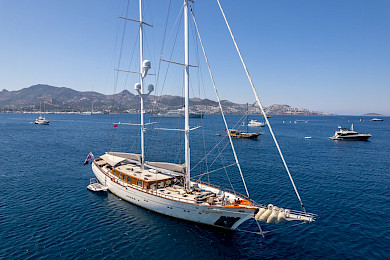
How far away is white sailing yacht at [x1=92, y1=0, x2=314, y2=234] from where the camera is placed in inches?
821

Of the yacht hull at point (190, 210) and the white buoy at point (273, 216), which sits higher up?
the white buoy at point (273, 216)

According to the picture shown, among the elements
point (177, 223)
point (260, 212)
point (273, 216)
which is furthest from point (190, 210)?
point (273, 216)

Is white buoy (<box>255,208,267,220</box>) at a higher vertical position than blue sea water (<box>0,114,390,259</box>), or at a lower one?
higher

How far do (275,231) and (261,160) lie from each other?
34415mm

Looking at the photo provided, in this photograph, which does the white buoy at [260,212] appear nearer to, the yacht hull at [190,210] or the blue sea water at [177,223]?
the yacht hull at [190,210]

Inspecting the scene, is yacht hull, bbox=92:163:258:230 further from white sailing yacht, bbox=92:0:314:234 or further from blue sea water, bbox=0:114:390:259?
blue sea water, bbox=0:114:390:259

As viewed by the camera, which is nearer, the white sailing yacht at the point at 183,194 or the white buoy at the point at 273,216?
the white buoy at the point at 273,216

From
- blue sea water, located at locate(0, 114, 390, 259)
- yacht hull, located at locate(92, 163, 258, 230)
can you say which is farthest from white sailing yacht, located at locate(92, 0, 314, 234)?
blue sea water, located at locate(0, 114, 390, 259)

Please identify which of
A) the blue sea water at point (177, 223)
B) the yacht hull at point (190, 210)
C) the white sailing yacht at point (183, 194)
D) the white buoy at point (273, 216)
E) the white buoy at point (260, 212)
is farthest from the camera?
the yacht hull at point (190, 210)

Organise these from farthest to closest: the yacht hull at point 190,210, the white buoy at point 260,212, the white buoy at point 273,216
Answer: the yacht hull at point 190,210 → the white buoy at point 260,212 → the white buoy at point 273,216

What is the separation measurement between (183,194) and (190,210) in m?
2.42

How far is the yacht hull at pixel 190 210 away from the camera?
851 inches

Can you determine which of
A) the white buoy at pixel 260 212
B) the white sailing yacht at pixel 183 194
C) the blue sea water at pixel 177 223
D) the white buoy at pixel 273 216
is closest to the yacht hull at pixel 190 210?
the white sailing yacht at pixel 183 194

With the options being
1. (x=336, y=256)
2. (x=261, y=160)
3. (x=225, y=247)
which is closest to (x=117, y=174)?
(x=225, y=247)
